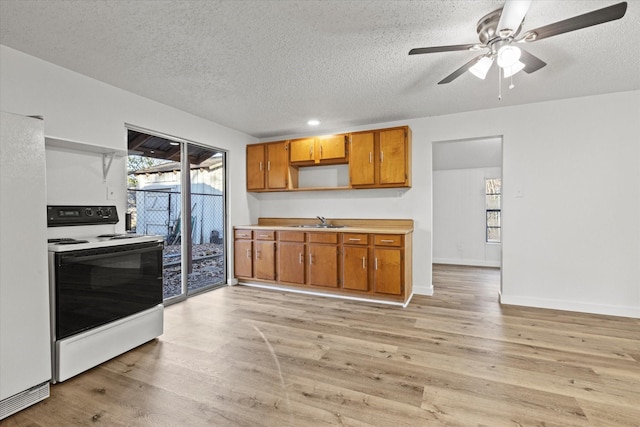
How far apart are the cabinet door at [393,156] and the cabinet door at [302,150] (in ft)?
3.33

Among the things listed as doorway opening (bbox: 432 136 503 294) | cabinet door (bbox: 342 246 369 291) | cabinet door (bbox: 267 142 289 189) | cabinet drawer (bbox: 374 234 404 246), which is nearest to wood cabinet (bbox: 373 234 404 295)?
cabinet drawer (bbox: 374 234 404 246)

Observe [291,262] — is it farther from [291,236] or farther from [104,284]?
[104,284]

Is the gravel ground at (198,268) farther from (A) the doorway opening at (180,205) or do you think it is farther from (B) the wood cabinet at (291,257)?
(B) the wood cabinet at (291,257)

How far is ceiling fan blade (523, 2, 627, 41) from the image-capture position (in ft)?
4.90

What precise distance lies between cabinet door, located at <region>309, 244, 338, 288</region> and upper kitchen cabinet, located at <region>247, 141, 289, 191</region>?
3.90 ft

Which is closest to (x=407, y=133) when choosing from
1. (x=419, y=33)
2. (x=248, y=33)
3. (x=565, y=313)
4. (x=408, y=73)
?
(x=408, y=73)

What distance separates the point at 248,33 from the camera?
2.14 metres

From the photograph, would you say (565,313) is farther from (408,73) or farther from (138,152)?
(138,152)

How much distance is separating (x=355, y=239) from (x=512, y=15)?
2.70 m

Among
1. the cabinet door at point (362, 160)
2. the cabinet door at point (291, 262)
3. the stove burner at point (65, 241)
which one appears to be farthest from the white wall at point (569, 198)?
the stove burner at point (65, 241)

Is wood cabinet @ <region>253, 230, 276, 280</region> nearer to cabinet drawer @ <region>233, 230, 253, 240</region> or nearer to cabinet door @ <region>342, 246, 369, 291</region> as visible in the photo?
cabinet drawer @ <region>233, 230, 253, 240</region>

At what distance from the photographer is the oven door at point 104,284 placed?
2.06 m

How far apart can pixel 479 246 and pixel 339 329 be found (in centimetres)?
464

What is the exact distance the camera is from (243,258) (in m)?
4.61
